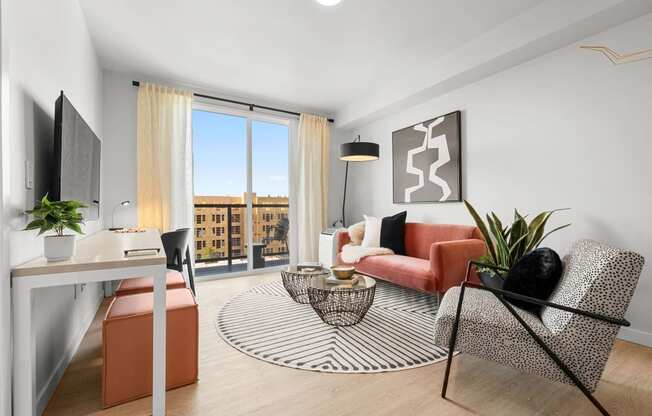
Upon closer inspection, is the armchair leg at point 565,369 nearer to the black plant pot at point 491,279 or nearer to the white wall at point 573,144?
the black plant pot at point 491,279

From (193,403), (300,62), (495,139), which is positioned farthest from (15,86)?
(495,139)

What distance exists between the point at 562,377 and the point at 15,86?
2.67 m

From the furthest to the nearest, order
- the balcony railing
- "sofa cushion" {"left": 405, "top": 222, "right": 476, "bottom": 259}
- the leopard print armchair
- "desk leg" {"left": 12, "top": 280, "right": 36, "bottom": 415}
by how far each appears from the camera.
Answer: the balcony railing < "sofa cushion" {"left": 405, "top": 222, "right": 476, "bottom": 259} < the leopard print armchair < "desk leg" {"left": 12, "top": 280, "right": 36, "bottom": 415}

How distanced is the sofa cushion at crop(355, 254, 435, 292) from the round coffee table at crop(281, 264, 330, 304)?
699 mm

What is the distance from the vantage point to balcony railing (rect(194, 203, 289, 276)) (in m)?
4.48

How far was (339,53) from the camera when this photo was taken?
10.6ft

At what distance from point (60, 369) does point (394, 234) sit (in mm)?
3082

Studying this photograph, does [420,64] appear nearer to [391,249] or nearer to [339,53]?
[339,53]

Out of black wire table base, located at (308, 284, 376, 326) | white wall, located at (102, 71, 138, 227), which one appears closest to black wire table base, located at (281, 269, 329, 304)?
black wire table base, located at (308, 284, 376, 326)

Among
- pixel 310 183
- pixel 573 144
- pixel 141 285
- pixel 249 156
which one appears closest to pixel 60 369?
pixel 141 285

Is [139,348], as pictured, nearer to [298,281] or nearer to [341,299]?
[341,299]

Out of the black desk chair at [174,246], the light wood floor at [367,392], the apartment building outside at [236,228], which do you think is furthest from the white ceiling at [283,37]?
the light wood floor at [367,392]

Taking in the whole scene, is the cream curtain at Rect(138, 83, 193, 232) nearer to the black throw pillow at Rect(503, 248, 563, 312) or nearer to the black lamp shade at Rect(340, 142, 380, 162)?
the black lamp shade at Rect(340, 142, 380, 162)

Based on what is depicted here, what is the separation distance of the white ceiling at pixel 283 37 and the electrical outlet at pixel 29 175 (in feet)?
5.50
